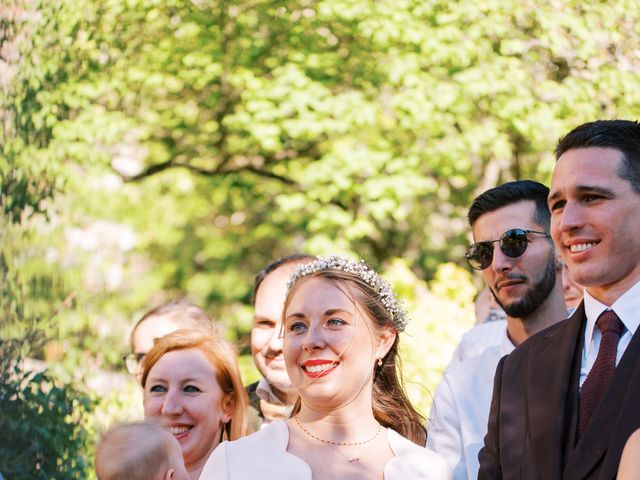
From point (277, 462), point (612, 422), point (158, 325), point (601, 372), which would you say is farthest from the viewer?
point (158, 325)

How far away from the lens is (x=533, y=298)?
3.97 metres

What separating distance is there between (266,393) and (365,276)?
128 cm

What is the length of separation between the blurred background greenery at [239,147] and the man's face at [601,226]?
47.3 inches

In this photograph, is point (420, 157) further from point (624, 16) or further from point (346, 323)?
point (346, 323)

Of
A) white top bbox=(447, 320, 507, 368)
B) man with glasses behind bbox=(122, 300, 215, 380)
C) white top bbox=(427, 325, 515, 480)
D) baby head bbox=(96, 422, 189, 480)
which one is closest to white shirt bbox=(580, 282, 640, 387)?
white top bbox=(427, 325, 515, 480)

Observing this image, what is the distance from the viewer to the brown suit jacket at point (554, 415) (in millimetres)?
2680

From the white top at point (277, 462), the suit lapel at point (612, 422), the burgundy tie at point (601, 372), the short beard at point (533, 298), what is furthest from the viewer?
the short beard at point (533, 298)

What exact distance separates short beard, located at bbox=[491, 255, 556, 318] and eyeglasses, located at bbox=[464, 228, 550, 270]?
0.14 meters

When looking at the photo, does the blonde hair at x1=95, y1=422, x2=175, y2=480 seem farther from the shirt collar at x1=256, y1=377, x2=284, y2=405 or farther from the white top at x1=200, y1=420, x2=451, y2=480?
the shirt collar at x1=256, y1=377, x2=284, y2=405

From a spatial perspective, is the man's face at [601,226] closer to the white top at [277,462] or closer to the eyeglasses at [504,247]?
the white top at [277,462]

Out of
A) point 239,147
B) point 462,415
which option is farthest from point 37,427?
point 239,147

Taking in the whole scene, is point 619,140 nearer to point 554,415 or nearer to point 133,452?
point 554,415

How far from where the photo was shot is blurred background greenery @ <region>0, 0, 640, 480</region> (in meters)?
5.11

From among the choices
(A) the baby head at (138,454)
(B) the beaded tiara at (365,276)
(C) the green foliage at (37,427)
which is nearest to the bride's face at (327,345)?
(B) the beaded tiara at (365,276)
